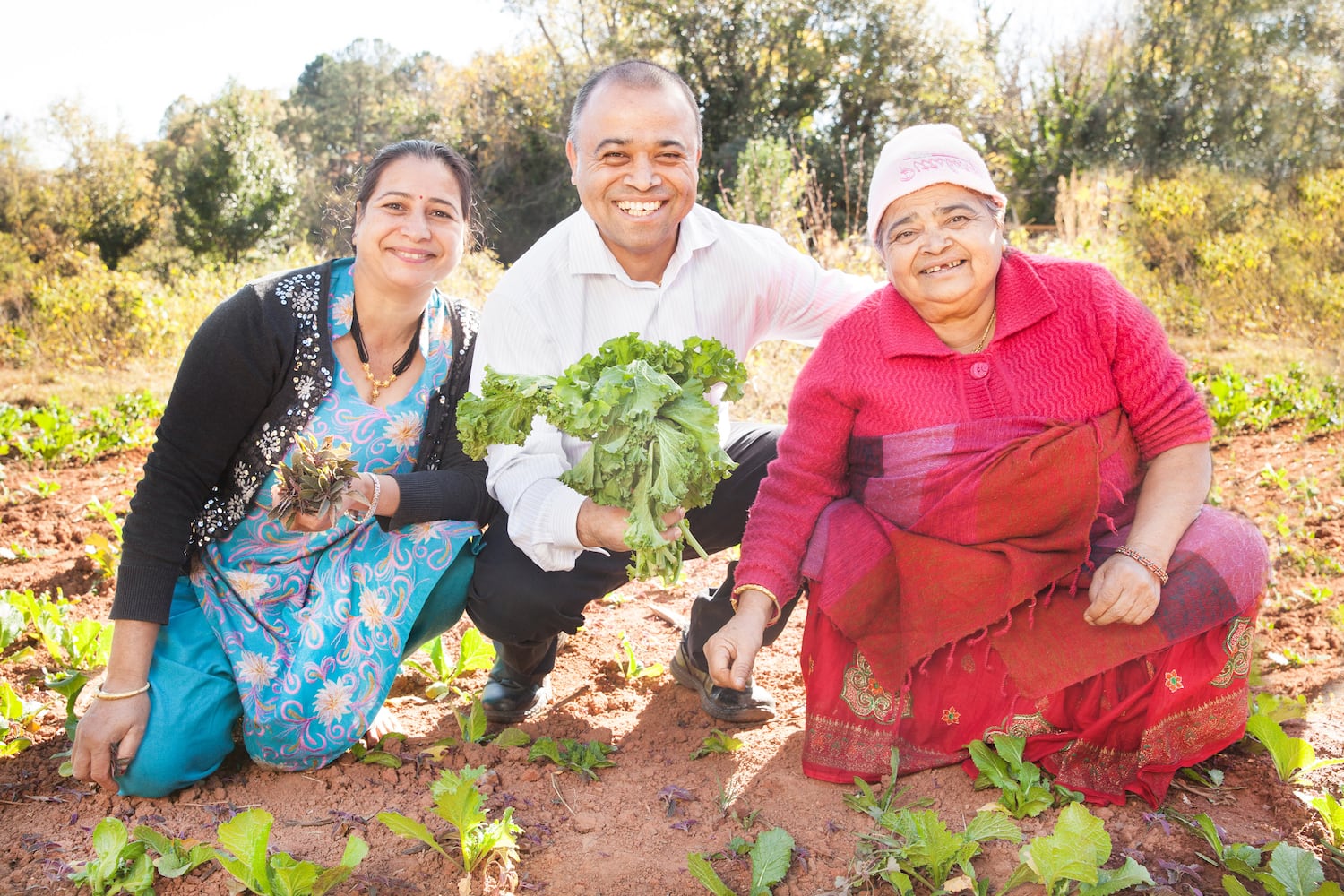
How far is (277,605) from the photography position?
8.63 feet

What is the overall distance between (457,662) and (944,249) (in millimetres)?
1986

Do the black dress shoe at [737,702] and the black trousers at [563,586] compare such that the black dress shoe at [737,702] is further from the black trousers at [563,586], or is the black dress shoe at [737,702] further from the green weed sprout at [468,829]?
the green weed sprout at [468,829]

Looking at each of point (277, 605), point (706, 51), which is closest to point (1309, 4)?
point (706, 51)

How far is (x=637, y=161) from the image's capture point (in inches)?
96.4

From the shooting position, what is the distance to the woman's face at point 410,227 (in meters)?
2.55

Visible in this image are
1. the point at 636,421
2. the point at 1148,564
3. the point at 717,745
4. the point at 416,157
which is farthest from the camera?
the point at 416,157

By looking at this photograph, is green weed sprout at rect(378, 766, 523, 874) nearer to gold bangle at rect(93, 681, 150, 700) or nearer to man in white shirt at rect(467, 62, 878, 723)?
man in white shirt at rect(467, 62, 878, 723)

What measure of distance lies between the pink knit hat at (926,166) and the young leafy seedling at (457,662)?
1844mm

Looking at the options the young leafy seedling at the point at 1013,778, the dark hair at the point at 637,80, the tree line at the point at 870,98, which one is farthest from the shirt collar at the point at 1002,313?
the tree line at the point at 870,98

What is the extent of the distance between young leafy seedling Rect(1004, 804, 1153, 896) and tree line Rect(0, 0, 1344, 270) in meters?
17.0

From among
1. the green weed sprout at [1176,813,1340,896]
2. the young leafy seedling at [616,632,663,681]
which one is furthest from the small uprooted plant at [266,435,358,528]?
the green weed sprout at [1176,813,1340,896]

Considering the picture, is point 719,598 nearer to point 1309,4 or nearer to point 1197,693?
point 1197,693

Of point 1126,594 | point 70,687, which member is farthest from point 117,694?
point 1126,594

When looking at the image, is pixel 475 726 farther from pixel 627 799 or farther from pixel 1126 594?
pixel 1126 594
